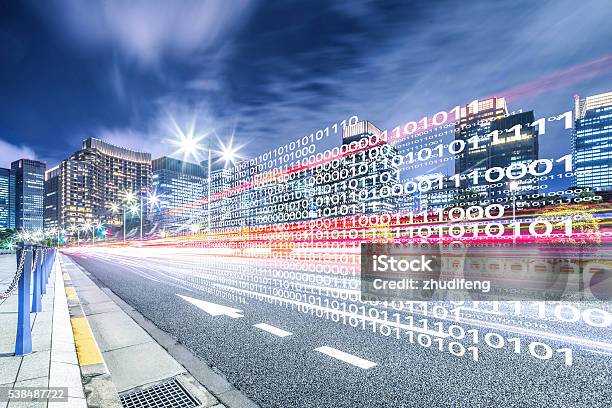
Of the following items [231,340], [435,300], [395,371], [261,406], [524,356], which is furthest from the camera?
[435,300]

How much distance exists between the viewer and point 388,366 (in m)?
3.77

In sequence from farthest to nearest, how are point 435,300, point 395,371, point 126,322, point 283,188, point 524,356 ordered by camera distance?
point 283,188 < point 435,300 < point 126,322 < point 524,356 < point 395,371

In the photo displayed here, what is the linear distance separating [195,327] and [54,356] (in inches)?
85.7

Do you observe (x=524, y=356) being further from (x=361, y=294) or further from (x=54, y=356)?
(x=54, y=356)

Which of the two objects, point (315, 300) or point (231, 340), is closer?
point (231, 340)

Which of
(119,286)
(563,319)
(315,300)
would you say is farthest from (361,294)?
(119,286)

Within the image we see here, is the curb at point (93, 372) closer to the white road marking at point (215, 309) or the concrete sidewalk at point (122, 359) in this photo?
the concrete sidewalk at point (122, 359)

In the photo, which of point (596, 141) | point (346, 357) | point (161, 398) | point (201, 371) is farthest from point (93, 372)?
point (596, 141)

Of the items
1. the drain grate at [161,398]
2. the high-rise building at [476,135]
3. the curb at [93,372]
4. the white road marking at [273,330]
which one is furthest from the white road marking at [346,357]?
the high-rise building at [476,135]

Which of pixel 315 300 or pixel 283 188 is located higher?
pixel 283 188

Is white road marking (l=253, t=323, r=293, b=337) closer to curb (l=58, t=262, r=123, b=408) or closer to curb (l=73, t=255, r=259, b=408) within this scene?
curb (l=73, t=255, r=259, b=408)

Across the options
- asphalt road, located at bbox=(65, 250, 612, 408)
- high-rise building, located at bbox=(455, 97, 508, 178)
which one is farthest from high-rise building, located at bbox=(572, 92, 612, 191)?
asphalt road, located at bbox=(65, 250, 612, 408)

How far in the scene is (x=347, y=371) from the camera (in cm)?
364

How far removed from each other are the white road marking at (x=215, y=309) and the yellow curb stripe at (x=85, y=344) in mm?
2182
